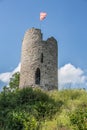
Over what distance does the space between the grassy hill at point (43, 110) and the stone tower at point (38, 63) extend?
4107 mm

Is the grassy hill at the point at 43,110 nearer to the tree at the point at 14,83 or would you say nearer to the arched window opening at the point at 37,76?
the arched window opening at the point at 37,76

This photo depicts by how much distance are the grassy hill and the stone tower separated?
13.5ft

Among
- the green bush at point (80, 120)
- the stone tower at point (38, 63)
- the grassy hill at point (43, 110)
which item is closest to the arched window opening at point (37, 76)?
the stone tower at point (38, 63)

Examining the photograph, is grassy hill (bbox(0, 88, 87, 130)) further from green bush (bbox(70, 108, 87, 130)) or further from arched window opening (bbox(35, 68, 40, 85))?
arched window opening (bbox(35, 68, 40, 85))

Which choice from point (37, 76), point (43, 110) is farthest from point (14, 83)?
point (43, 110)

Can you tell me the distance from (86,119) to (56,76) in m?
13.0

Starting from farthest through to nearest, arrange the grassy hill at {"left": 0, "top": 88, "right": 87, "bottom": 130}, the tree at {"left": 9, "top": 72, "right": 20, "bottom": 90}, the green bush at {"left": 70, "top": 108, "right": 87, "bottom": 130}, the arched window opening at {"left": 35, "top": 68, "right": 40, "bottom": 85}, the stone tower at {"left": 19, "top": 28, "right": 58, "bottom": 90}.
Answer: the tree at {"left": 9, "top": 72, "right": 20, "bottom": 90}
the arched window opening at {"left": 35, "top": 68, "right": 40, "bottom": 85}
the stone tower at {"left": 19, "top": 28, "right": 58, "bottom": 90}
the grassy hill at {"left": 0, "top": 88, "right": 87, "bottom": 130}
the green bush at {"left": 70, "top": 108, "right": 87, "bottom": 130}

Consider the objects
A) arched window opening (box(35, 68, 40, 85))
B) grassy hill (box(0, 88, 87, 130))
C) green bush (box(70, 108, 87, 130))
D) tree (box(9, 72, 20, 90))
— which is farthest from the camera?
tree (box(9, 72, 20, 90))

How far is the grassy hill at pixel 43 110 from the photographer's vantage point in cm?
1374

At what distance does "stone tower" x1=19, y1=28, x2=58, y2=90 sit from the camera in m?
25.0

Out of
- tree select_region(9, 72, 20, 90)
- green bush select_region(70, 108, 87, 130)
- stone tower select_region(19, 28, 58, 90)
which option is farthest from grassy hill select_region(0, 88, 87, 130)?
tree select_region(9, 72, 20, 90)

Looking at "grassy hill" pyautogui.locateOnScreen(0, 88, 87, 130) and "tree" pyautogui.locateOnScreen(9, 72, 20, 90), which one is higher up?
"tree" pyautogui.locateOnScreen(9, 72, 20, 90)

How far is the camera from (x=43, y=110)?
16.7 m

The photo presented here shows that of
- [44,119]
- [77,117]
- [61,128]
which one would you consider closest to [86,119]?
[77,117]
